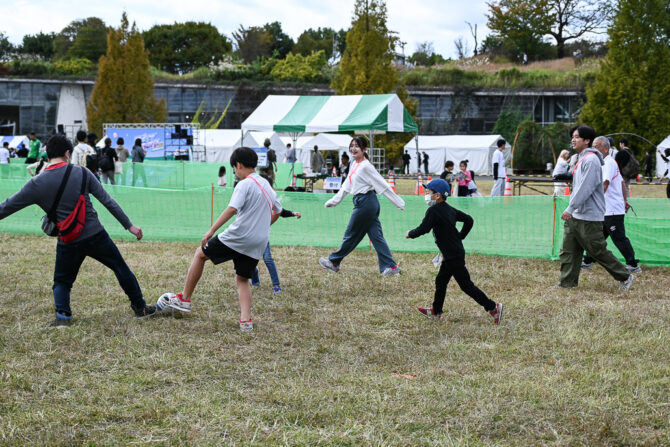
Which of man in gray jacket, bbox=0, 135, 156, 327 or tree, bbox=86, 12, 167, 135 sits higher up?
tree, bbox=86, 12, 167, 135

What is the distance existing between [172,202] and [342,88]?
25.0m

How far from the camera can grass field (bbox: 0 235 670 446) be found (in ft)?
12.4

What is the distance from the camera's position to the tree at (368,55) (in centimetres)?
3547

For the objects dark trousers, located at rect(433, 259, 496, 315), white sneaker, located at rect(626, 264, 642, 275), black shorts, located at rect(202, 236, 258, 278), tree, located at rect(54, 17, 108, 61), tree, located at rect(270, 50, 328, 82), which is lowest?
white sneaker, located at rect(626, 264, 642, 275)

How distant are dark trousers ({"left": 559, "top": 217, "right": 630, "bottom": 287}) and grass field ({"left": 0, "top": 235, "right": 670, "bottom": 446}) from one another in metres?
0.25

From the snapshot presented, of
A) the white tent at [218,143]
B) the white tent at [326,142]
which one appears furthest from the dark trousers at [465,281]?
the white tent at [218,143]

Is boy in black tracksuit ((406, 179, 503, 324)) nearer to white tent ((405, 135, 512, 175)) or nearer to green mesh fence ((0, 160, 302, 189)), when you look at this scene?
green mesh fence ((0, 160, 302, 189))

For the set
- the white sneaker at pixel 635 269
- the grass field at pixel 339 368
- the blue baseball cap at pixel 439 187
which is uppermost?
the blue baseball cap at pixel 439 187

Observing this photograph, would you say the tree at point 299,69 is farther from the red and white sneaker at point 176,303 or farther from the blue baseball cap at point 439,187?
the red and white sneaker at point 176,303

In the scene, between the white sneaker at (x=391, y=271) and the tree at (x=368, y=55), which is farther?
the tree at (x=368, y=55)

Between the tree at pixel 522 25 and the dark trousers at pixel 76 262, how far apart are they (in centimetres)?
6088

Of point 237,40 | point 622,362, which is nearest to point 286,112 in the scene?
point 622,362

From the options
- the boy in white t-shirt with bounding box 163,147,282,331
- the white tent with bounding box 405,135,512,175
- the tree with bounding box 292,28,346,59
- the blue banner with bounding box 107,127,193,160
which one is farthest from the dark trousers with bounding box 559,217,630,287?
the tree with bounding box 292,28,346,59

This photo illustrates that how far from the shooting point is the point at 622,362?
4965 millimetres
